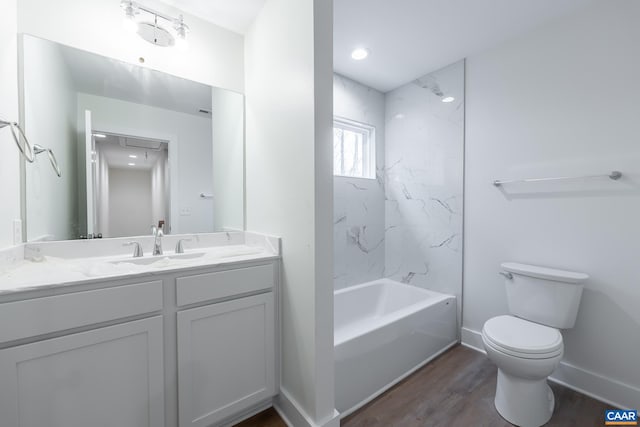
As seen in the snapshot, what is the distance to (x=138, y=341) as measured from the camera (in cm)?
114

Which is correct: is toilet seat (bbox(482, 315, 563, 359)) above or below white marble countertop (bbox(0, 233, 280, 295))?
below

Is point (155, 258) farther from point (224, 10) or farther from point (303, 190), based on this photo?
point (224, 10)

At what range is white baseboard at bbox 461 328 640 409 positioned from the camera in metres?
1.53

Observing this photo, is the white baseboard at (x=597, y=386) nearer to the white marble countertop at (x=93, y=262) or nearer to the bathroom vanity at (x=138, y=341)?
the bathroom vanity at (x=138, y=341)

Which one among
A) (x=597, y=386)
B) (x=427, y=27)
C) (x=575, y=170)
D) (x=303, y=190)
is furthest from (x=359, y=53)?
(x=597, y=386)

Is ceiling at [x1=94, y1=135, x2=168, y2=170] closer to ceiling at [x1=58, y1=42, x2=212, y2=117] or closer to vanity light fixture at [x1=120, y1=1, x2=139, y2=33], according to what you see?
ceiling at [x1=58, y1=42, x2=212, y2=117]

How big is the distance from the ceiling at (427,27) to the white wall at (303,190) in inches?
22.3

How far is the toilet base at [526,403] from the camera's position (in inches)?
56.3

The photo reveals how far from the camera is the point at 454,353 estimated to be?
2164 millimetres

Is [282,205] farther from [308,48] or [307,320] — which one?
[308,48]

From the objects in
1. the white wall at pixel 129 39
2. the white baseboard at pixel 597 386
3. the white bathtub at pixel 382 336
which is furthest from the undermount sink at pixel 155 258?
the white baseboard at pixel 597 386

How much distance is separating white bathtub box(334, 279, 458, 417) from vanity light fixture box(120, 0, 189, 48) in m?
2.10

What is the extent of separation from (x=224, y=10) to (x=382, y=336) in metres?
2.35

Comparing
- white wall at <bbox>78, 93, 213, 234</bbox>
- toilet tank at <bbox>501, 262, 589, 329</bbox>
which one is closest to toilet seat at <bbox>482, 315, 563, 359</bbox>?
toilet tank at <bbox>501, 262, 589, 329</bbox>
